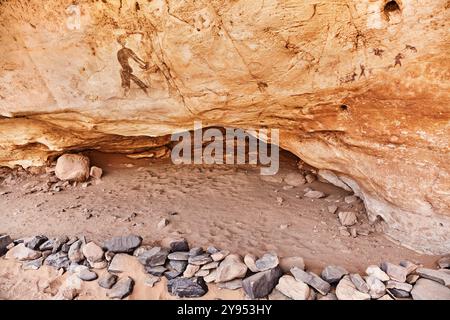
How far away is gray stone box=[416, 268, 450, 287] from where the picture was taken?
6.34 ft

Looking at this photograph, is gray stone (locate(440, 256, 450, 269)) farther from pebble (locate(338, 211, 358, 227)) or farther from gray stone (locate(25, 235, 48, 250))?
gray stone (locate(25, 235, 48, 250))

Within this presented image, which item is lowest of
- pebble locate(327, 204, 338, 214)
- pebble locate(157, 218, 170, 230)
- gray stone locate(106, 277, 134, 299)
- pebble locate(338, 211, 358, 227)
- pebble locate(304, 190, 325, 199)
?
gray stone locate(106, 277, 134, 299)

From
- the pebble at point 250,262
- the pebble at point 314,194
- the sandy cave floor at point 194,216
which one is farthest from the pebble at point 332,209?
the pebble at point 250,262

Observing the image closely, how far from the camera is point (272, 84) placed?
2.37 meters

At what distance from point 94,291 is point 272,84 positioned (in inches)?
69.7

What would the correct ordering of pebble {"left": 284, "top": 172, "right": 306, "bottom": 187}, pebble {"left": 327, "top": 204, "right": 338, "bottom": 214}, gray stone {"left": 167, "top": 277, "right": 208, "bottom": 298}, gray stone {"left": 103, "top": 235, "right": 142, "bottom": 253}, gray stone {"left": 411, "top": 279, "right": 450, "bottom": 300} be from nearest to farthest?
gray stone {"left": 411, "top": 279, "right": 450, "bottom": 300}
gray stone {"left": 167, "top": 277, "right": 208, "bottom": 298}
gray stone {"left": 103, "top": 235, "right": 142, "bottom": 253}
pebble {"left": 327, "top": 204, "right": 338, "bottom": 214}
pebble {"left": 284, "top": 172, "right": 306, "bottom": 187}

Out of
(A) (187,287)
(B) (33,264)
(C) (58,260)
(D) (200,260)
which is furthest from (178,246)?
(B) (33,264)

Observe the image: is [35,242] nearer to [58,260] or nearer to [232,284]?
[58,260]

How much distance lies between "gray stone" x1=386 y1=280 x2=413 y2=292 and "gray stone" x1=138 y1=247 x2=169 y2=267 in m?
1.37

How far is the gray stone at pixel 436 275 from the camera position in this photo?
1.93 m

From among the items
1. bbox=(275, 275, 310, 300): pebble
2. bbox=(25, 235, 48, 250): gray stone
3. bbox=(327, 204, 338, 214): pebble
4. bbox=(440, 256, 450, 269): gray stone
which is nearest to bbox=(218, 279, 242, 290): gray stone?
bbox=(275, 275, 310, 300): pebble

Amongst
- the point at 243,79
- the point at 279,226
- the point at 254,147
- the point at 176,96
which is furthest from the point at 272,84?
the point at 254,147

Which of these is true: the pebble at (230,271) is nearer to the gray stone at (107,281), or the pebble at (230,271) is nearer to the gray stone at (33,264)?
the gray stone at (107,281)

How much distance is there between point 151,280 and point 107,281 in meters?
0.27
